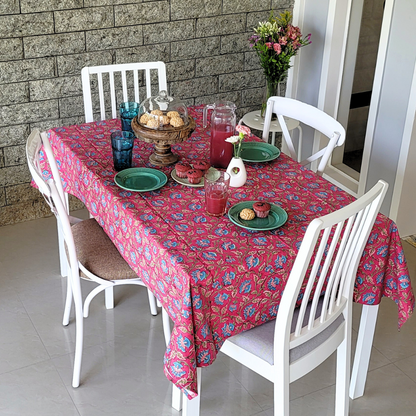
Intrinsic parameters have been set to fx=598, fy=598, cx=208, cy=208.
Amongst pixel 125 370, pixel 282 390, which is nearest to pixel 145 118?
pixel 125 370

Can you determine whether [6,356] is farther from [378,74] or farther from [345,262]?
[378,74]

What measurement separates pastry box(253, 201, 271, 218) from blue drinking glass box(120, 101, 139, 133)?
799 mm

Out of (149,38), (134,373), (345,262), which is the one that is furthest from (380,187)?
(149,38)

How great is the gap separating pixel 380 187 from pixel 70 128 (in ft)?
4.64

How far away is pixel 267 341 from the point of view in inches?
69.8

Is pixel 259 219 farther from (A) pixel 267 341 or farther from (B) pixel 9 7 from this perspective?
(B) pixel 9 7

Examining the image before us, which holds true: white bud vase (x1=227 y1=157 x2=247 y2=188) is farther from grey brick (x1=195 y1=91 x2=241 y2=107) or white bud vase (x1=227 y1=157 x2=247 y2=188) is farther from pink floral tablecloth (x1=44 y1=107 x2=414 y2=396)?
grey brick (x1=195 y1=91 x2=241 y2=107)

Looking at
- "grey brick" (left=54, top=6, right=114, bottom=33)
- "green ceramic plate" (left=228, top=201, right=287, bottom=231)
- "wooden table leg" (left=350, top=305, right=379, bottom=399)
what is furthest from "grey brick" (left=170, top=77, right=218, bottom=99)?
"wooden table leg" (left=350, top=305, right=379, bottom=399)

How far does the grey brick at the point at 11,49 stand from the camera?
114 inches

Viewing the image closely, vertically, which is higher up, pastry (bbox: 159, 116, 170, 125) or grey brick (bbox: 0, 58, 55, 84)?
pastry (bbox: 159, 116, 170, 125)

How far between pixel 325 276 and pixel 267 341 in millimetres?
269

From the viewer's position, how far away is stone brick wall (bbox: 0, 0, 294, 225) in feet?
9.68

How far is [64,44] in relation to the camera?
303 cm

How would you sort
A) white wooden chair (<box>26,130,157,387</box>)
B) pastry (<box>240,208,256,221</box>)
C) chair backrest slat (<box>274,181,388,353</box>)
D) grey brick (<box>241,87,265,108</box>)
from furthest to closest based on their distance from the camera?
grey brick (<box>241,87,265,108</box>)
white wooden chair (<box>26,130,157,387</box>)
pastry (<box>240,208,256,221</box>)
chair backrest slat (<box>274,181,388,353</box>)
